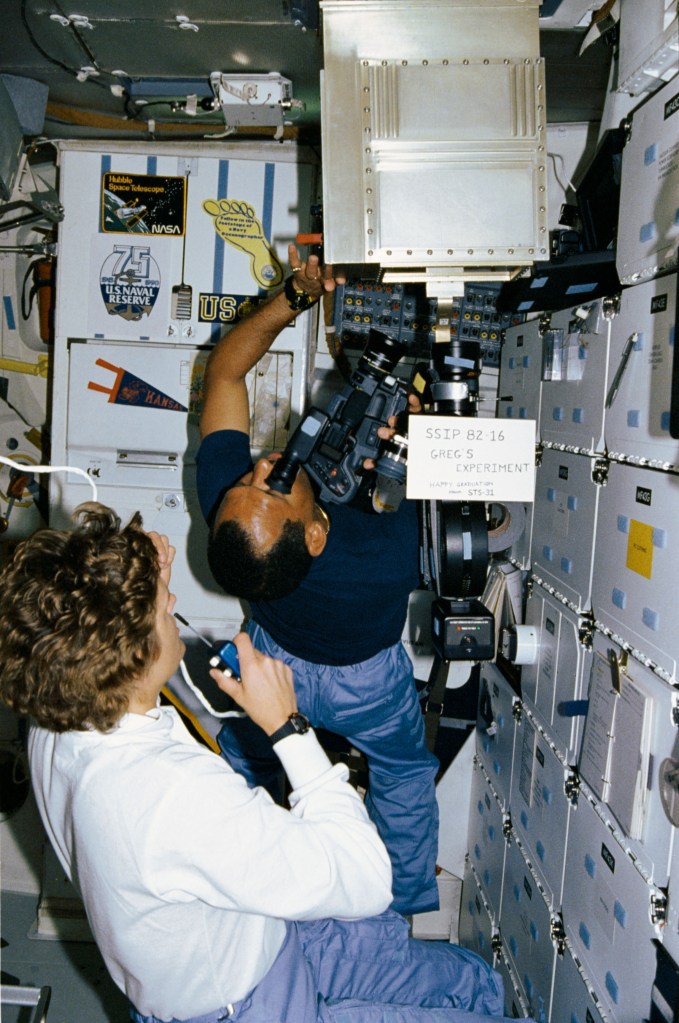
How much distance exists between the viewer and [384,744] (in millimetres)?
2566

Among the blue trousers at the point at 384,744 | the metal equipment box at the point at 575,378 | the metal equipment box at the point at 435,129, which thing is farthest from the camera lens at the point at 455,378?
the blue trousers at the point at 384,744

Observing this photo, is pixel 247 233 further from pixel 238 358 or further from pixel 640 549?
pixel 640 549

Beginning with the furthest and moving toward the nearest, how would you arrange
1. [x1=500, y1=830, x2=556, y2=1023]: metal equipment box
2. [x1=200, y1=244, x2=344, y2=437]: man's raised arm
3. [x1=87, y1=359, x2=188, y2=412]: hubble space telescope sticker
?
[x1=87, y1=359, x2=188, y2=412]: hubble space telescope sticker, [x1=500, y1=830, x2=556, y2=1023]: metal equipment box, [x1=200, y1=244, x2=344, y2=437]: man's raised arm

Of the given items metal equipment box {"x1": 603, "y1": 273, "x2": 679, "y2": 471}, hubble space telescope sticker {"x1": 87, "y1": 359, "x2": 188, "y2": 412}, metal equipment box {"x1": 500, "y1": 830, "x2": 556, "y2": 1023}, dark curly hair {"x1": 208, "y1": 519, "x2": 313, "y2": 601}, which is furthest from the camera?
hubble space telescope sticker {"x1": 87, "y1": 359, "x2": 188, "y2": 412}

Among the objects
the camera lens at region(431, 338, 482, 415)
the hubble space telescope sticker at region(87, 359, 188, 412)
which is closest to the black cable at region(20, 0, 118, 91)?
the hubble space telescope sticker at region(87, 359, 188, 412)

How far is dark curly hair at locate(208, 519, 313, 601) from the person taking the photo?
182 cm

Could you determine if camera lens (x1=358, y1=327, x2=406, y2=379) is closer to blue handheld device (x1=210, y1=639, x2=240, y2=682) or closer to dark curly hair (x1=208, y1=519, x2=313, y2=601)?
dark curly hair (x1=208, y1=519, x2=313, y2=601)

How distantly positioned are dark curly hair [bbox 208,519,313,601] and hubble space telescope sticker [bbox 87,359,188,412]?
4.34ft

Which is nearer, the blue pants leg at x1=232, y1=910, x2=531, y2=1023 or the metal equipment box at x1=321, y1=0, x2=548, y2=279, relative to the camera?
the metal equipment box at x1=321, y1=0, x2=548, y2=279

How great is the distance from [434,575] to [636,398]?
0.72 meters

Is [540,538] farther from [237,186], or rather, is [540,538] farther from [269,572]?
[237,186]

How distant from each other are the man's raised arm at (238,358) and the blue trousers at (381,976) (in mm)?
1509

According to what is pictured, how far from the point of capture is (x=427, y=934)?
352 centimetres

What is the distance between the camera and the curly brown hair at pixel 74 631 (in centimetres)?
128
